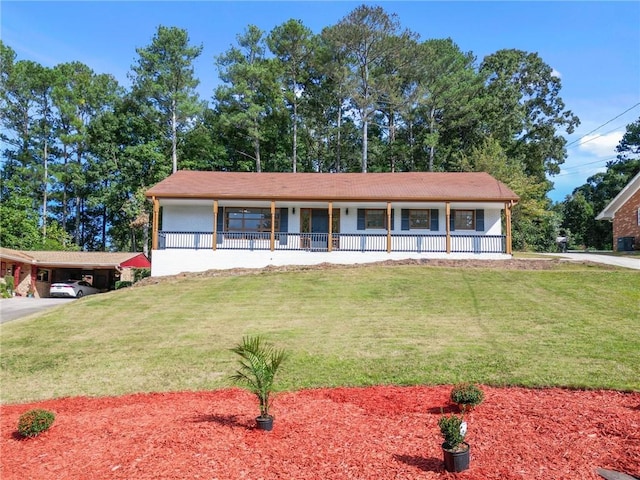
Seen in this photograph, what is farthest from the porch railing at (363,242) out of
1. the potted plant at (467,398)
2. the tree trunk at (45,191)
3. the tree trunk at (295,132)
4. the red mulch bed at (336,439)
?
the tree trunk at (45,191)

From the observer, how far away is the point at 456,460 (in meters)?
4.06

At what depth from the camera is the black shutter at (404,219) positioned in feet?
75.6

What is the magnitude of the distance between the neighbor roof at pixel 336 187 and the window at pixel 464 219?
3.65 feet

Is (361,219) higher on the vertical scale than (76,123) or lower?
lower

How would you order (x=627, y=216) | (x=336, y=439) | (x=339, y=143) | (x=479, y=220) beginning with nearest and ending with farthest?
(x=336, y=439) < (x=479, y=220) < (x=627, y=216) < (x=339, y=143)

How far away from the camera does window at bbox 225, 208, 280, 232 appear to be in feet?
77.2

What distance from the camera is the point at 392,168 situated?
4128 cm

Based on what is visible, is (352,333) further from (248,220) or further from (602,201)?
(602,201)

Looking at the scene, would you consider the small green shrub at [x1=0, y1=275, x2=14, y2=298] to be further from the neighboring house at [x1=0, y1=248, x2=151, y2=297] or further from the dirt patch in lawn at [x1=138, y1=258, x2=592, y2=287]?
the dirt patch in lawn at [x1=138, y1=258, x2=592, y2=287]

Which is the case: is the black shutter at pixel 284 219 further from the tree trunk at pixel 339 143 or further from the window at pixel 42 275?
the window at pixel 42 275

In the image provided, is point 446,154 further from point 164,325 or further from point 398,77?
point 164,325

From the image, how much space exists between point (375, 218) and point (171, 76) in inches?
938

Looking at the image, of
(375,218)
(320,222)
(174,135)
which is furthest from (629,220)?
(174,135)

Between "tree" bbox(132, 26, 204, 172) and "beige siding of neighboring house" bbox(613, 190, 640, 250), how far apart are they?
1246 inches
